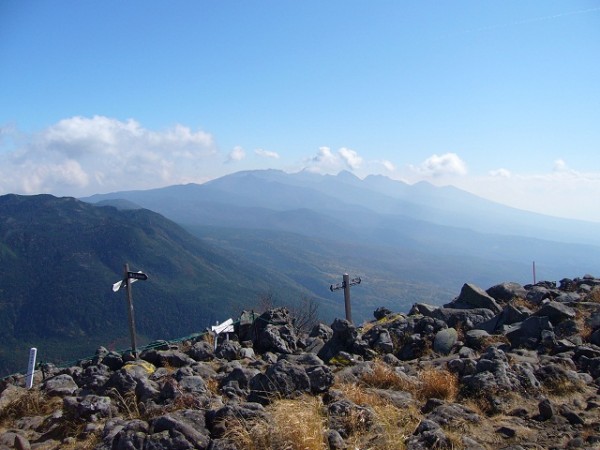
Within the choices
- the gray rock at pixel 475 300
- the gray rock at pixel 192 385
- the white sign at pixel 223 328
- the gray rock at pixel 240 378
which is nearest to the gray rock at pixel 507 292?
the gray rock at pixel 475 300

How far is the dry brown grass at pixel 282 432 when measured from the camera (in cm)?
554

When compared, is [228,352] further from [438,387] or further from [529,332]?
[529,332]

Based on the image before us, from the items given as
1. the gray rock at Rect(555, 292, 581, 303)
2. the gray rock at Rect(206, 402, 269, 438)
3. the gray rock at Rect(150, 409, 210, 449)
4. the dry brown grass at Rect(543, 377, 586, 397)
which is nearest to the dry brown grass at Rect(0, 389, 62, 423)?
the gray rock at Rect(150, 409, 210, 449)

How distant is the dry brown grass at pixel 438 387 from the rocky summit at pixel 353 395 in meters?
0.02

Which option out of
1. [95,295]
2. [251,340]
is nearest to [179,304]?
[95,295]

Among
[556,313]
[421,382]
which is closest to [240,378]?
[421,382]

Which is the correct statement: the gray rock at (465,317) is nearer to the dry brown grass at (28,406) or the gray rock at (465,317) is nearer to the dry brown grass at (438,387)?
the dry brown grass at (438,387)

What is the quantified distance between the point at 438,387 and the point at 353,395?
155 cm

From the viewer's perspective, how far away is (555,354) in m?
9.97

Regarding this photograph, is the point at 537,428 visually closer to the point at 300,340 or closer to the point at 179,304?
the point at 300,340

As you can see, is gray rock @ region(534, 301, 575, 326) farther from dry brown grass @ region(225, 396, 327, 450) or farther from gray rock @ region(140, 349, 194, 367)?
gray rock @ region(140, 349, 194, 367)

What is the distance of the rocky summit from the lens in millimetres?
6008

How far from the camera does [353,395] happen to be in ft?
24.8

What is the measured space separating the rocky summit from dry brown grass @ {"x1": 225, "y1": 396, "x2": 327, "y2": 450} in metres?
0.02
